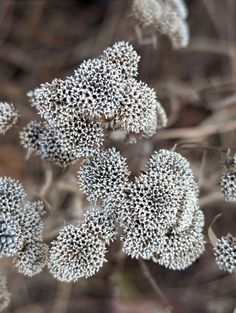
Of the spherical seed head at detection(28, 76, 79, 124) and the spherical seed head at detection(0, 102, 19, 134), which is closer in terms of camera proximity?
the spherical seed head at detection(28, 76, 79, 124)

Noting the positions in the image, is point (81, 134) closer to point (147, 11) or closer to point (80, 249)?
point (80, 249)

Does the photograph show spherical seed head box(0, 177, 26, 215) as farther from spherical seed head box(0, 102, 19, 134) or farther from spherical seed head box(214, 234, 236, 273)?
spherical seed head box(214, 234, 236, 273)

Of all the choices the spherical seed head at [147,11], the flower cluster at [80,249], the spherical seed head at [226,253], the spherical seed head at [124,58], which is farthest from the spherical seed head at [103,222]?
the spherical seed head at [147,11]

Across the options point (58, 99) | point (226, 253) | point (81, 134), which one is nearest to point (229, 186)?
point (226, 253)

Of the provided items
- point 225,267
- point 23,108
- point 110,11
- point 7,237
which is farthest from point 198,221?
point 110,11

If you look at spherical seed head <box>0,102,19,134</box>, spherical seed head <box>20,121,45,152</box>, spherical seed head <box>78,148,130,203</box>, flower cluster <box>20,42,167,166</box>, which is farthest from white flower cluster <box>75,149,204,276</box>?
spherical seed head <box>0,102,19,134</box>
